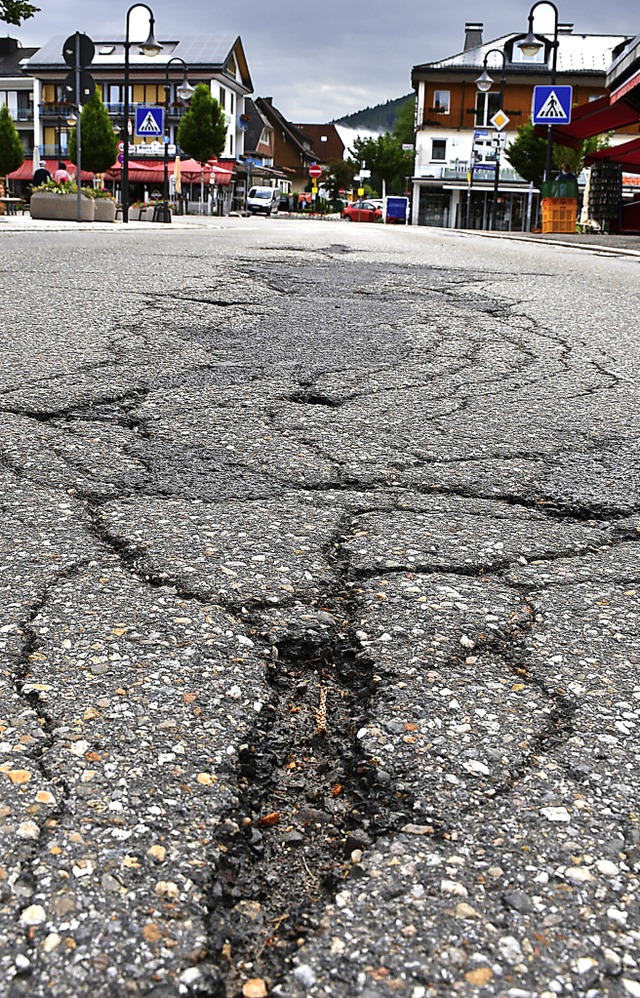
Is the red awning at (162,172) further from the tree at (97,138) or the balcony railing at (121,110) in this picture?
the balcony railing at (121,110)

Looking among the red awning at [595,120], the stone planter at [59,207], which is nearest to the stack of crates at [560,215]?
the red awning at [595,120]

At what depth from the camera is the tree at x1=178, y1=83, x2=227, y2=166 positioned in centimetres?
5762

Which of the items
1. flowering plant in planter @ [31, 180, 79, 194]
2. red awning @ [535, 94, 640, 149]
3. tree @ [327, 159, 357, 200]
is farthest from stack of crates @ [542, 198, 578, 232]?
tree @ [327, 159, 357, 200]

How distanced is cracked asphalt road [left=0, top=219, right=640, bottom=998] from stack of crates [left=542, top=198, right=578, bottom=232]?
2553 cm

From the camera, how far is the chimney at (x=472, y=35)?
225 ft

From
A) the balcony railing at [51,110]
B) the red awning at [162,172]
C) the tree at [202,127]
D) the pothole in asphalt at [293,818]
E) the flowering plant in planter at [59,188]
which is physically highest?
the balcony railing at [51,110]

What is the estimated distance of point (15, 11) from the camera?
2242 centimetres

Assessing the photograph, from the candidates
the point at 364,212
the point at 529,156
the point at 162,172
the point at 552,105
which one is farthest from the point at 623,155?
the point at 162,172

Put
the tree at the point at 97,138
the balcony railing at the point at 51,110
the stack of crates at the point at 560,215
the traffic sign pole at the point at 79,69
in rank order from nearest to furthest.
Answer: the traffic sign pole at the point at 79,69 < the stack of crates at the point at 560,215 < the tree at the point at 97,138 < the balcony railing at the point at 51,110

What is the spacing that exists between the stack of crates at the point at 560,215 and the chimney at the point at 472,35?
152 feet

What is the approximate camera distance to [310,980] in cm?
107

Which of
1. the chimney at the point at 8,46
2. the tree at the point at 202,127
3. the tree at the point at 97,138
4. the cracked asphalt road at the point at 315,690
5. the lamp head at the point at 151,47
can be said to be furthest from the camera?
the chimney at the point at 8,46

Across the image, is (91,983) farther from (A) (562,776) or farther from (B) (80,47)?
(B) (80,47)

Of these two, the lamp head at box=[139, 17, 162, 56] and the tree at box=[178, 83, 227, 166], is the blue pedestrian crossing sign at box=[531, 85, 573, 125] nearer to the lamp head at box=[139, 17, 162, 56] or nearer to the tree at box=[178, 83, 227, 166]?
the lamp head at box=[139, 17, 162, 56]
